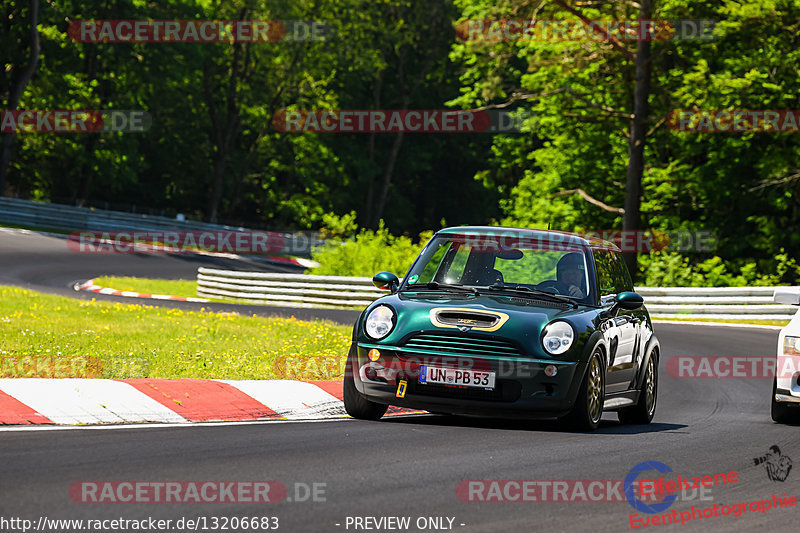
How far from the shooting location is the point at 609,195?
36.3 metres

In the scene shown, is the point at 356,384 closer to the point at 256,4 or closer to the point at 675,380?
the point at 675,380

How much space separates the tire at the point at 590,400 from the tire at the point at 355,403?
1.57 meters

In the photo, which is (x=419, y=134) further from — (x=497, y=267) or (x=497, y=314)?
(x=497, y=314)

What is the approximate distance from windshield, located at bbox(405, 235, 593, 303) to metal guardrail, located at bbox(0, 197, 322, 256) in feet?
111

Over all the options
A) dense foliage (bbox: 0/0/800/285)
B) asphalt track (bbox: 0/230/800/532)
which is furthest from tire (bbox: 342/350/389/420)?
dense foliage (bbox: 0/0/800/285)

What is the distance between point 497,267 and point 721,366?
24.8 feet

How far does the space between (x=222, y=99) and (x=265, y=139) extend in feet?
11.6

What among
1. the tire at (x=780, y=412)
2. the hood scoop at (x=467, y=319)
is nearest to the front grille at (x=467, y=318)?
the hood scoop at (x=467, y=319)

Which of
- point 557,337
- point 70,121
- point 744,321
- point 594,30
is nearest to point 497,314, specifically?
point 557,337

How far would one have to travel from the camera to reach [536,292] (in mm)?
9844

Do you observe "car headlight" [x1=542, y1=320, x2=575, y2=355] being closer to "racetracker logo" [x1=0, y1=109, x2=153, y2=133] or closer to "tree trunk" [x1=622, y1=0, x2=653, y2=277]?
"tree trunk" [x1=622, y1=0, x2=653, y2=277]

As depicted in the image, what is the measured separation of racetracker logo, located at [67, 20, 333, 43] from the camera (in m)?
52.1

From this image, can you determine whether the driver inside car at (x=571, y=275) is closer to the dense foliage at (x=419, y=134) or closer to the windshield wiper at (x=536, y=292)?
the windshield wiper at (x=536, y=292)

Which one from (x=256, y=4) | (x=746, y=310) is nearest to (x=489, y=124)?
(x=256, y=4)
